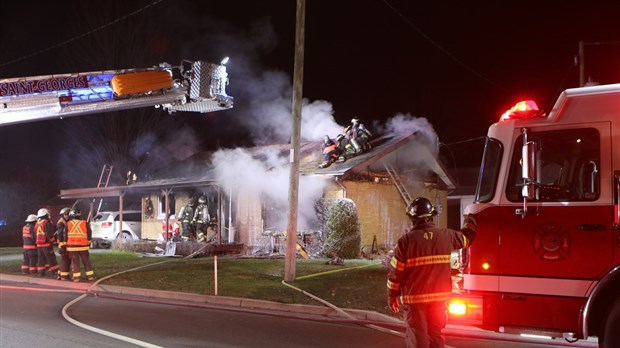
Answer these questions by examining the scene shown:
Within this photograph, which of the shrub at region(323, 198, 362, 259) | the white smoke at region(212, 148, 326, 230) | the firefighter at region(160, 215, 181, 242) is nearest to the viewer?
the shrub at region(323, 198, 362, 259)

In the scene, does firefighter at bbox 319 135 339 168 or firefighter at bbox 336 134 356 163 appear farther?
firefighter at bbox 336 134 356 163

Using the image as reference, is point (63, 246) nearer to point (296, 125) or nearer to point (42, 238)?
point (42, 238)

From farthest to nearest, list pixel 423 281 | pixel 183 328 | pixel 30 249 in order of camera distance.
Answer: pixel 30 249, pixel 183 328, pixel 423 281

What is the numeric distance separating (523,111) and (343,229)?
11735mm

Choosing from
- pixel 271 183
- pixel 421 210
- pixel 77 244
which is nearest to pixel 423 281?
pixel 421 210

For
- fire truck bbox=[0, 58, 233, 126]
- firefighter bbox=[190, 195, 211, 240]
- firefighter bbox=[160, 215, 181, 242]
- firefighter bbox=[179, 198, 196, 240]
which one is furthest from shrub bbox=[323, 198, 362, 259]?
fire truck bbox=[0, 58, 233, 126]

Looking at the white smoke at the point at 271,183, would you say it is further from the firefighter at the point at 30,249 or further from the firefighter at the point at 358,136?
the firefighter at the point at 30,249

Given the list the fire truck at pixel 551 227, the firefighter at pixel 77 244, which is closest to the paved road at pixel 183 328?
the fire truck at pixel 551 227

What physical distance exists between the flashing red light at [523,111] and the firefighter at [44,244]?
12782mm

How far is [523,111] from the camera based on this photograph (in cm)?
510

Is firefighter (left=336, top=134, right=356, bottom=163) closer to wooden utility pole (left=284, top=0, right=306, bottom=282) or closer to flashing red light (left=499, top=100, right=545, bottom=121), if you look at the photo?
wooden utility pole (left=284, top=0, right=306, bottom=282)

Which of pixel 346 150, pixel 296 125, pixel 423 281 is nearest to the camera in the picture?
pixel 423 281

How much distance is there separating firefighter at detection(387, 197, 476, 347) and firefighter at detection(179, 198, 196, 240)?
54.1 ft

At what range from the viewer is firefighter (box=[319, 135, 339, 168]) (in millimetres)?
17889
